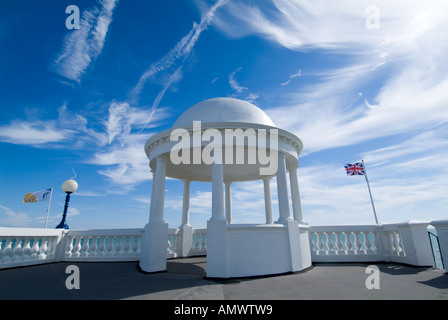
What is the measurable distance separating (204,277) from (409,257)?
9.28 m

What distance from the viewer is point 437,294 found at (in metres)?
5.50

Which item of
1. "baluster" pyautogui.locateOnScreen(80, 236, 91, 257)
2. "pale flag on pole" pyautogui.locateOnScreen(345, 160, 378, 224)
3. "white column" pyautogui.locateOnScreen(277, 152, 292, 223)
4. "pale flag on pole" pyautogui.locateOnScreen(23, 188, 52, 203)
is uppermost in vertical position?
"pale flag on pole" pyautogui.locateOnScreen(345, 160, 378, 224)

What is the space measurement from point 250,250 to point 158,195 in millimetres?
5319

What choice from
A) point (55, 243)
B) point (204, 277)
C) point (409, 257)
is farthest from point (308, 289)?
point (55, 243)

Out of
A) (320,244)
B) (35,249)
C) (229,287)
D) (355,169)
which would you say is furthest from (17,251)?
(355,169)

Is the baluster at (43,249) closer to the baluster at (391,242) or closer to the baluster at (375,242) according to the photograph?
the baluster at (375,242)

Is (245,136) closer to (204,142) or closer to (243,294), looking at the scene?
(204,142)

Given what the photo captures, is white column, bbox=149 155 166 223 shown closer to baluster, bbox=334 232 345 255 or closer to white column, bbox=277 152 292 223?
white column, bbox=277 152 292 223

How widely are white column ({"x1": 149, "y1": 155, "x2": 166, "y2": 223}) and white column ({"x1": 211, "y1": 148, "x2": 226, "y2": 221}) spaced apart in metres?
3.24

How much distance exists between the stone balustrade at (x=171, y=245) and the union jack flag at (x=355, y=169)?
26.2 feet

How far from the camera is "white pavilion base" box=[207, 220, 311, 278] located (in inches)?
327

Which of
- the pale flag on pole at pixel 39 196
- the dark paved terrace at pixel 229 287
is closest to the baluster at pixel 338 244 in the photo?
the dark paved terrace at pixel 229 287

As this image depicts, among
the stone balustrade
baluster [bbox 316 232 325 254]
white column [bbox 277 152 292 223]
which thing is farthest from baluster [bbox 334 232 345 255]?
white column [bbox 277 152 292 223]

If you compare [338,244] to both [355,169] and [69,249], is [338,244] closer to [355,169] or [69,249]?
[355,169]
